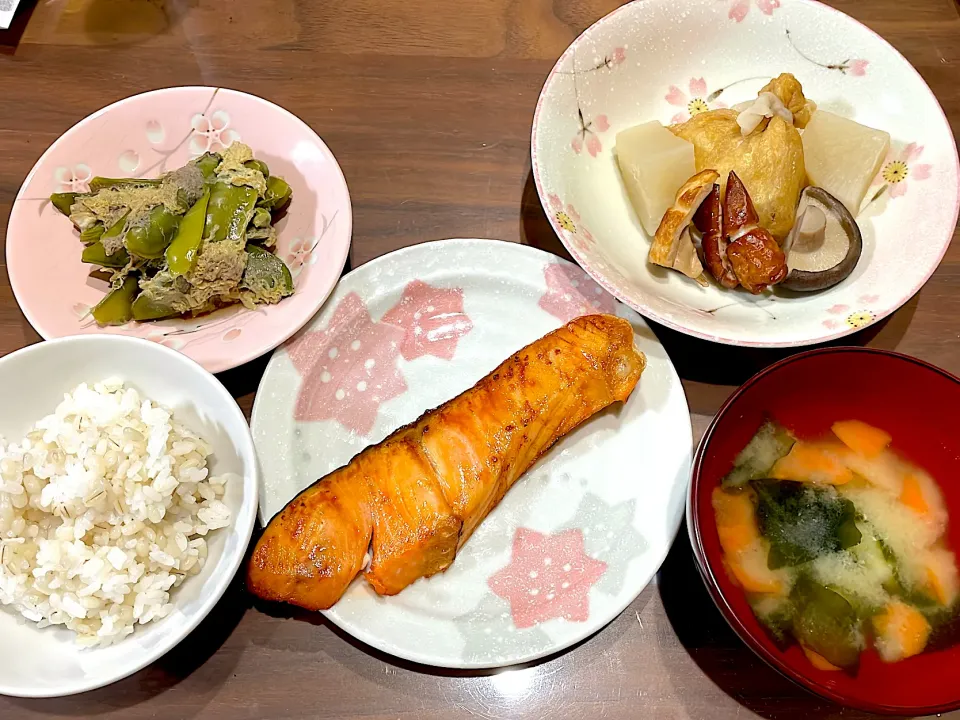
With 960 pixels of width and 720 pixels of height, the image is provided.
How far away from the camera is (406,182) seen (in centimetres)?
178

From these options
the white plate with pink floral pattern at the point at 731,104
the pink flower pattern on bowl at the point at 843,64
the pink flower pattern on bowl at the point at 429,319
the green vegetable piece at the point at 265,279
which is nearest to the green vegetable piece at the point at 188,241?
the green vegetable piece at the point at 265,279

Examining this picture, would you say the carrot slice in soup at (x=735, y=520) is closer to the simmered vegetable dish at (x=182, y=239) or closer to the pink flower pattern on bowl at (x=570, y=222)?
the pink flower pattern on bowl at (x=570, y=222)

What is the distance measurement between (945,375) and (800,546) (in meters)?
0.40

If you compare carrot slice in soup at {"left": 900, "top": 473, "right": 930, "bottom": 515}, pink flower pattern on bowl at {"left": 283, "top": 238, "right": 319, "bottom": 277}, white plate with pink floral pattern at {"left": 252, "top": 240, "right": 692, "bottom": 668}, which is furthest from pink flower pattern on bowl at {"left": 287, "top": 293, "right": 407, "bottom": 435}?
carrot slice in soup at {"left": 900, "top": 473, "right": 930, "bottom": 515}

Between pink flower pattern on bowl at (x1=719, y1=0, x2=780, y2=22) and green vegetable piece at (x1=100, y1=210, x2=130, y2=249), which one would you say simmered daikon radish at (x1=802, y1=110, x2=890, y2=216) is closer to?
pink flower pattern on bowl at (x1=719, y1=0, x2=780, y2=22)

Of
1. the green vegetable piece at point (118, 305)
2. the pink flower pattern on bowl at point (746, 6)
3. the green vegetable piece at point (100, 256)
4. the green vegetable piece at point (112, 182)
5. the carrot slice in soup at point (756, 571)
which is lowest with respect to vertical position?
the carrot slice in soup at point (756, 571)

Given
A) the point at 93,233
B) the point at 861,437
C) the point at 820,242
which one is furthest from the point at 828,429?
the point at 93,233

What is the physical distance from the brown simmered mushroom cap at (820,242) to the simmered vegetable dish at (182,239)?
3.55ft

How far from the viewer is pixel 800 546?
4.20 ft

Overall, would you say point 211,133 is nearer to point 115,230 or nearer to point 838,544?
point 115,230

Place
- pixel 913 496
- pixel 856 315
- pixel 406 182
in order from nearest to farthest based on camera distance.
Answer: pixel 913 496 < pixel 856 315 < pixel 406 182

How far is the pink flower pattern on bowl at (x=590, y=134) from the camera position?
1641mm

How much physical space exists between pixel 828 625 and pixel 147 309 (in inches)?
56.0

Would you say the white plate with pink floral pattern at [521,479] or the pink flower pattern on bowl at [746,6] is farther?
the pink flower pattern on bowl at [746,6]
